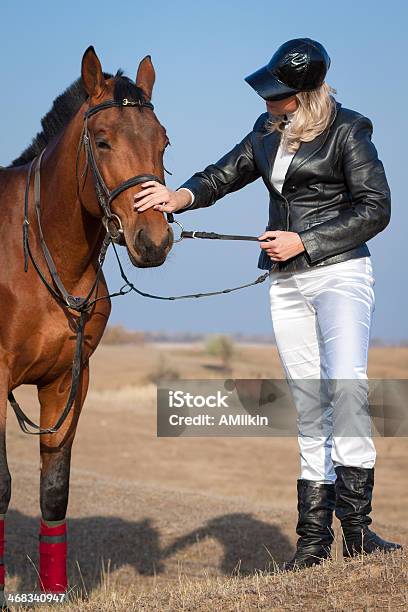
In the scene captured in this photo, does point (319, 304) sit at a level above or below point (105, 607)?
above

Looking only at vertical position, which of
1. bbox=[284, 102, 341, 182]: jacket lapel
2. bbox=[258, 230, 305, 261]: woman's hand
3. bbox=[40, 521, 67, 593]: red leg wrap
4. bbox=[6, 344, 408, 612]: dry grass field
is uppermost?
bbox=[284, 102, 341, 182]: jacket lapel

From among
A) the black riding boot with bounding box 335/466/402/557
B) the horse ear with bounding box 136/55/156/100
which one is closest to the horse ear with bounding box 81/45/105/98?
the horse ear with bounding box 136/55/156/100

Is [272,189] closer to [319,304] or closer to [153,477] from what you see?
[319,304]

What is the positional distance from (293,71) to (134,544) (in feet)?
15.7

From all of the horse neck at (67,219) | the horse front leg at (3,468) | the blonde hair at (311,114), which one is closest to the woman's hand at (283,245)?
the blonde hair at (311,114)

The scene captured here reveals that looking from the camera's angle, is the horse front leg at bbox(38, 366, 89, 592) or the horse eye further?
the horse front leg at bbox(38, 366, 89, 592)

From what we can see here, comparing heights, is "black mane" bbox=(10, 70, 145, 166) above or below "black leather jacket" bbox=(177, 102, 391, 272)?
above

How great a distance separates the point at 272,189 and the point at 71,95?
1.34 m

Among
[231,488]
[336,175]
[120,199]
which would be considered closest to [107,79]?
[120,199]

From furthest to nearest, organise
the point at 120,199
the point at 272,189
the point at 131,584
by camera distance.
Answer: the point at 131,584 → the point at 272,189 → the point at 120,199

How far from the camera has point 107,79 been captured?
4562mm

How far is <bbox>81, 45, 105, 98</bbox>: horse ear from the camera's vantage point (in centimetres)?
436

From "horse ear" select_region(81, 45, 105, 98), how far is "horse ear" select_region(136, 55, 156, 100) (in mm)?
281

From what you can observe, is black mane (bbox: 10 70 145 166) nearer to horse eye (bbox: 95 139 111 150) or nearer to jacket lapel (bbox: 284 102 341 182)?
horse eye (bbox: 95 139 111 150)
